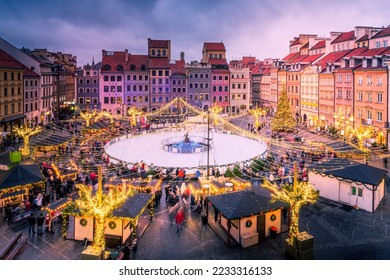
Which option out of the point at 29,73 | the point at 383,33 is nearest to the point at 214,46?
the point at 29,73

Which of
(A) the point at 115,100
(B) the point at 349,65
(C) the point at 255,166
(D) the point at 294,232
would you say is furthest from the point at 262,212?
(A) the point at 115,100

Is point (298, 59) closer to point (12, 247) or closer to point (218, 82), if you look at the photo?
point (218, 82)

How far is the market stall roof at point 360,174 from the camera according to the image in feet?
52.7

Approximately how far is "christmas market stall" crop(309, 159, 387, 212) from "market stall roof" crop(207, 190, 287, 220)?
478cm

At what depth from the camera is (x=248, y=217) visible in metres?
13.0

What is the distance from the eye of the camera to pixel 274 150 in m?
28.9

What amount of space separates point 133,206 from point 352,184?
10277 mm

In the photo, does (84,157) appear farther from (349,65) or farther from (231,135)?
(349,65)

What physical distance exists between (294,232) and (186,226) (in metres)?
4.57

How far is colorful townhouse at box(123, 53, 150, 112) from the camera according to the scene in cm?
5644

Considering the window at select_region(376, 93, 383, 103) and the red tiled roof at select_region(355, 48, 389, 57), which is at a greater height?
the red tiled roof at select_region(355, 48, 389, 57)

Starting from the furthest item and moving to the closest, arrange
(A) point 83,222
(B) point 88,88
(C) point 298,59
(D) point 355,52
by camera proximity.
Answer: (B) point 88,88 → (C) point 298,59 → (D) point 355,52 → (A) point 83,222

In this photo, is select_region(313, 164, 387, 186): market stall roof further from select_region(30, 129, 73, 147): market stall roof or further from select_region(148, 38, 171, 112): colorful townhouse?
select_region(148, 38, 171, 112): colorful townhouse

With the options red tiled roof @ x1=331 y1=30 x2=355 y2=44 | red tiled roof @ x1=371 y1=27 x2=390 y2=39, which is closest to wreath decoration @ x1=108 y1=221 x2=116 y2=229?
red tiled roof @ x1=371 y1=27 x2=390 y2=39
